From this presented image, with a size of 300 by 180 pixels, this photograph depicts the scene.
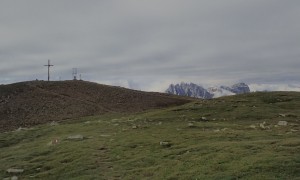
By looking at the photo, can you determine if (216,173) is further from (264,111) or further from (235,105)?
(235,105)

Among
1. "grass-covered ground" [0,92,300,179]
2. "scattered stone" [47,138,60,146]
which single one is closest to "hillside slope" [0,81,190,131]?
"grass-covered ground" [0,92,300,179]

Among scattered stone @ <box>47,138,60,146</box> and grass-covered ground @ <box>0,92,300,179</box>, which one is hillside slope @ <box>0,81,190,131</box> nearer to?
grass-covered ground @ <box>0,92,300,179</box>

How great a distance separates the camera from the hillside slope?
3169 inches

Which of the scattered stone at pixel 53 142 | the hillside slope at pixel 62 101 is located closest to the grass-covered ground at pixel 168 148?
the scattered stone at pixel 53 142

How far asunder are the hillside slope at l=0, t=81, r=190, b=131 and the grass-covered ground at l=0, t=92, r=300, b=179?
2366 cm

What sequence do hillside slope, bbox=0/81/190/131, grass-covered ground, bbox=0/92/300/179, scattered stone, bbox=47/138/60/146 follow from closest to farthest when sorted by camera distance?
grass-covered ground, bbox=0/92/300/179 < scattered stone, bbox=47/138/60/146 < hillside slope, bbox=0/81/190/131

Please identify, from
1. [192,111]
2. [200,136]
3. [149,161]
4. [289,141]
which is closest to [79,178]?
[149,161]

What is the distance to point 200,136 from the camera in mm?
39219

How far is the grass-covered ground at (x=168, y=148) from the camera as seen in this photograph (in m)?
27.5

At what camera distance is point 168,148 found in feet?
118

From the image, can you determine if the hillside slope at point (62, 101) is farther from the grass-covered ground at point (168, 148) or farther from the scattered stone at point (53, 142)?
the scattered stone at point (53, 142)

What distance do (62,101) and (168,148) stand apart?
5796cm

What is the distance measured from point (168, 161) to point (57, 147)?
14.8 m

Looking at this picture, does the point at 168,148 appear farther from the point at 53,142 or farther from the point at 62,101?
the point at 62,101
